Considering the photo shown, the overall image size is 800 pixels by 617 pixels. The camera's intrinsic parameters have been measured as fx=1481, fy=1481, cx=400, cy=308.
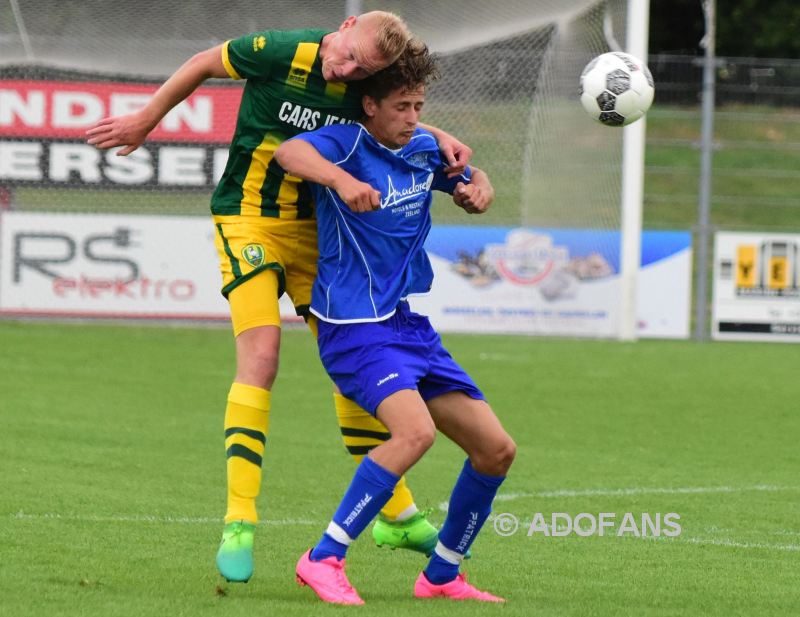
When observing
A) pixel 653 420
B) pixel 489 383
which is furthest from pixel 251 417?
pixel 489 383

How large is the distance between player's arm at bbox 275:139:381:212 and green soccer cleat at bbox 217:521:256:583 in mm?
1164

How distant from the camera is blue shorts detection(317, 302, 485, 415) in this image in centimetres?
488

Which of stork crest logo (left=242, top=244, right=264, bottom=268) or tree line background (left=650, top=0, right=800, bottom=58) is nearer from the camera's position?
stork crest logo (left=242, top=244, right=264, bottom=268)

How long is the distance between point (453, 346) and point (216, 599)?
1041 cm

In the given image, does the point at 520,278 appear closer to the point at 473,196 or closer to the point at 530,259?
the point at 530,259

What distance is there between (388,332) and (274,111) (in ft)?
3.48

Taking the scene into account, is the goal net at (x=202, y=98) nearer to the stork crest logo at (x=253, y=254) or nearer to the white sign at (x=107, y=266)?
the white sign at (x=107, y=266)

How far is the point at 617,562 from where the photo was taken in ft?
19.1

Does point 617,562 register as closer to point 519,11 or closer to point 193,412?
point 193,412

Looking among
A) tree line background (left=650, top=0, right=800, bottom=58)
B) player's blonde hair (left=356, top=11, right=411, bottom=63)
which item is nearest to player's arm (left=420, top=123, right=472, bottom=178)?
player's blonde hair (left=356, top=11, right=411, bottom=63)

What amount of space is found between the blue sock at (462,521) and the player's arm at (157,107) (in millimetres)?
1758

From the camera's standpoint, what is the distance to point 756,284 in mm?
16281

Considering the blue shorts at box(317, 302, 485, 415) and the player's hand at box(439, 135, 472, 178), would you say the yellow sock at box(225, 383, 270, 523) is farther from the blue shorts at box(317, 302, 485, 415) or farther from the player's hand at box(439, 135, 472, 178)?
the player's hand at box(439, 135, 472, 178)

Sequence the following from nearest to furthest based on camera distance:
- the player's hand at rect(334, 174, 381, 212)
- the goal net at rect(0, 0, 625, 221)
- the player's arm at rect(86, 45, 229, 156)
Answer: the player's hand at rect(334, 174, 381, 212) → the player's arm at rect(86, 45, 229, 156) → the goal net at rect(0, 0, 625, 221)
